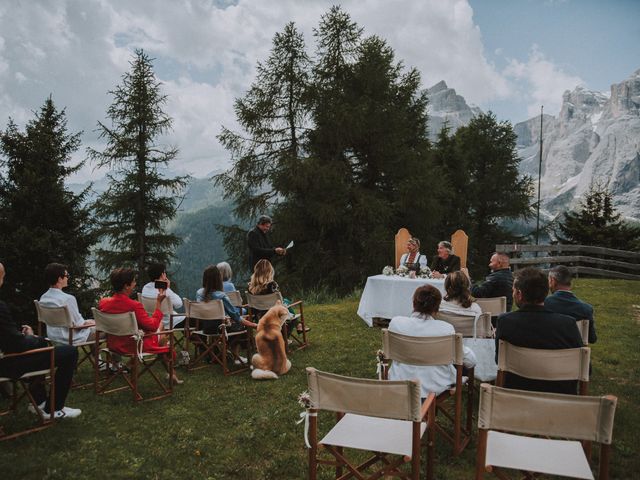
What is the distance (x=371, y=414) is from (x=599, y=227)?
24.9 metres

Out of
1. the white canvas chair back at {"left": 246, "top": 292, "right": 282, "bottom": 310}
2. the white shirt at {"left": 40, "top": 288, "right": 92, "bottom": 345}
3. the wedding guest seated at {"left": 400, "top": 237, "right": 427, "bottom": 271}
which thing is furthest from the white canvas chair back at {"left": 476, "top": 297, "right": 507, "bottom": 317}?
the white shirt at {"left": 40, "top": 288, "right": 92, "bottom": 345}

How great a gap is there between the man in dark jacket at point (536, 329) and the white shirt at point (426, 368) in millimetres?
404

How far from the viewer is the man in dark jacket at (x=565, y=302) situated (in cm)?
422

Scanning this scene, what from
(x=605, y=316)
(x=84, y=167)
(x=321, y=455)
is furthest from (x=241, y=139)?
(x=321, y=455)

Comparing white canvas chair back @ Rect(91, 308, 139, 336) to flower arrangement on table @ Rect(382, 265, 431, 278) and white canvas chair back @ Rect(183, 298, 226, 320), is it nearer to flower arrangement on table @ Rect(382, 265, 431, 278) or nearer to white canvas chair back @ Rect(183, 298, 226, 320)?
white canvas chair back @ Rect(183, 298, 226, 320)

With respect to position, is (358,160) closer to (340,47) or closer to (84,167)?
(340,47)

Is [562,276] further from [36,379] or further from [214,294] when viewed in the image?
[36,379]

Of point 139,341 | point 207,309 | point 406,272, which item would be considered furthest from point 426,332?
point 406,272

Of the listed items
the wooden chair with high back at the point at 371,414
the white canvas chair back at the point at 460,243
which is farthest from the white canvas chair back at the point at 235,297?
the white canvas chair back at the point at 460,243

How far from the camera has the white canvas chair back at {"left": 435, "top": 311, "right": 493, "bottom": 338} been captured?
4531 mm

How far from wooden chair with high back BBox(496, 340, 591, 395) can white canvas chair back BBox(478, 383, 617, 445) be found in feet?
3.14

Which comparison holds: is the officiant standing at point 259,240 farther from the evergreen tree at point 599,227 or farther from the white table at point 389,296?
the evergreen tree at point 599,227

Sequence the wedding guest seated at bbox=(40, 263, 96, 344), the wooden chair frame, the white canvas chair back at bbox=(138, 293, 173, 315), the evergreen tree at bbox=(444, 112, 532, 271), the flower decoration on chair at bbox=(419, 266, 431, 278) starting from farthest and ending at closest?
the evergreen tree at bbox=(444, 112, 532, 271) → the flower decoration on chair at bbox=(419, 266, 431, 278) → the white canvas chair back at bbox=(138, 293, 173, 315) → the wedding guest seated at bbox=(40, 263, 96, 344) → the wooden chair frame

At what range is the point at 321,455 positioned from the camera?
3.68m
